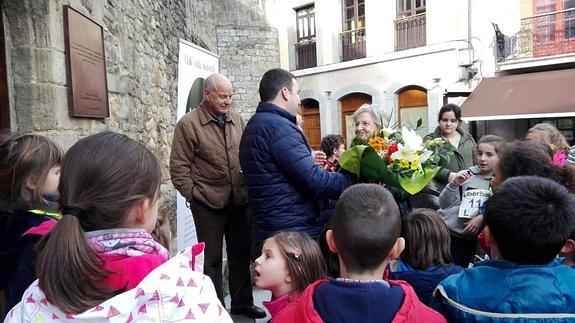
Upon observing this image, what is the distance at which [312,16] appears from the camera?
1938cm

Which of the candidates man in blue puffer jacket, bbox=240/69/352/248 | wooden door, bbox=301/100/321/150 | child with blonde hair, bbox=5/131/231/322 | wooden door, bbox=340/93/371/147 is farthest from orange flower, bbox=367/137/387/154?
wooden door, bbox=301/100/321/150

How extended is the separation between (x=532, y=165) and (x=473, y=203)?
773 mm

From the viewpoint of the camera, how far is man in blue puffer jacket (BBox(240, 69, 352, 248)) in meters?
2.73

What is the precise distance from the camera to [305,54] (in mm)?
19672

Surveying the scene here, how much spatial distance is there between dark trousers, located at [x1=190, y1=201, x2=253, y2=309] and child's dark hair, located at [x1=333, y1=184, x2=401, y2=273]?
2258 millimetres

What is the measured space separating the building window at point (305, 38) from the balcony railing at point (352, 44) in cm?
146

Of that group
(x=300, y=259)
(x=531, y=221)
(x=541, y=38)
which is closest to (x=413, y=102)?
(x=541, y=38)

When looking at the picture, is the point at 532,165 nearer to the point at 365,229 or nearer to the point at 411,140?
the point at 411,140

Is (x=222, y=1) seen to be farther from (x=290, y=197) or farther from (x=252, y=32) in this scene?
(x=290, y=197)

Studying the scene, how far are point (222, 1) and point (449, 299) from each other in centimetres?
1183

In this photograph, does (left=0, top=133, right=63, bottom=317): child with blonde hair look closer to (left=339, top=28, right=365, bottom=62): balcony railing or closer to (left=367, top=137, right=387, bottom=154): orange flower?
(left=367, top=137, right=387, bottom=154): orange flower

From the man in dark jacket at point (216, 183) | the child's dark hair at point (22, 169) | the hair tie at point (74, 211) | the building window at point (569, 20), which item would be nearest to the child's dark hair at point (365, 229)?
the hair tie at point (74, 211)

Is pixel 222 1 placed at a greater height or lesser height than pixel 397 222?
greater

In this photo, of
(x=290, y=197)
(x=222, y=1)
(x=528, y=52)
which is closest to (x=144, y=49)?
(x=290, y=197)
